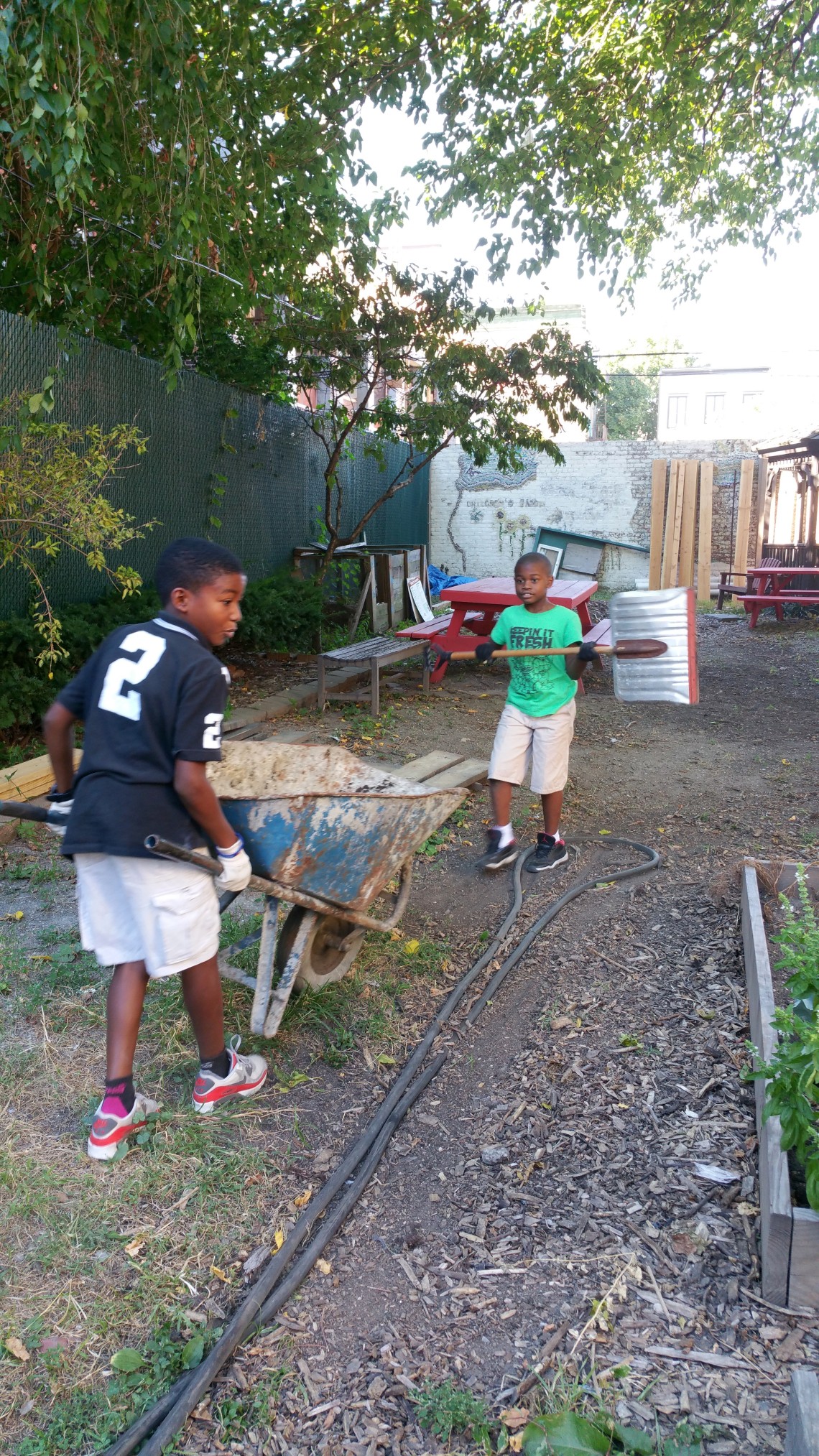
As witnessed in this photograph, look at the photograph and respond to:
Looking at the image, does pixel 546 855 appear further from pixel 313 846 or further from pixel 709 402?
pixel 709 402

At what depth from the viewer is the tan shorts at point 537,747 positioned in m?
4.97

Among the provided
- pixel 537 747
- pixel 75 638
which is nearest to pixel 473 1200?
pixel 537 747

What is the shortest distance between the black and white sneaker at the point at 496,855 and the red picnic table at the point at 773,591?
10079 millimetres

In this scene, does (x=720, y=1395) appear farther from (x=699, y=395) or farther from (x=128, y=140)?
(x=699, y=395)

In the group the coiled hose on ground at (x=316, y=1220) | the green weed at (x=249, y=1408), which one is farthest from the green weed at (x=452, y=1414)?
the coiled hose on ground at (x=316, y=1220)

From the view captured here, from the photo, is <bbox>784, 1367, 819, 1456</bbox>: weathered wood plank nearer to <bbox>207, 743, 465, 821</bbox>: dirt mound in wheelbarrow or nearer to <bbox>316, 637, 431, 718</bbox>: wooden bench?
<bbox>207, 743, 465, 821</bbox>: dirt mound in wheelbarrow

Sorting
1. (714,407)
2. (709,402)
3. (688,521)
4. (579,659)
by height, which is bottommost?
(579,659)

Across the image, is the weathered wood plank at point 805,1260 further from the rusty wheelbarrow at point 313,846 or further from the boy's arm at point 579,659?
the boy's arm at point 579,659

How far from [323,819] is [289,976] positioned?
56cm

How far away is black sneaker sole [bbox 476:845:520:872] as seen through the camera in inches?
197

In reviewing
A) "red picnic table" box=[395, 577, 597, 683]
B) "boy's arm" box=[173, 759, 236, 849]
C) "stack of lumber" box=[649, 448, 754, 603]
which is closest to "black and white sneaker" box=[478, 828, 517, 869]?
"boy's arm" box=[173, 759, 236, 849]

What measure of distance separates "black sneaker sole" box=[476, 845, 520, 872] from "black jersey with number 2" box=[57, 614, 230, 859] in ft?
8.83

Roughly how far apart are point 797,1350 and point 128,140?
235 inches

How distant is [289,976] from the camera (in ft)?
10.1
